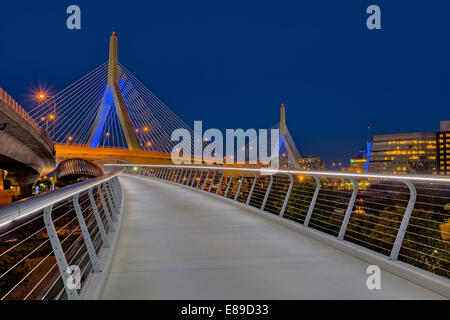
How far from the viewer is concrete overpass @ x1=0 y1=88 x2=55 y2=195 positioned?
59.8 ft

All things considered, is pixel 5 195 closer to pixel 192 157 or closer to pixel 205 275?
pixel 192 157

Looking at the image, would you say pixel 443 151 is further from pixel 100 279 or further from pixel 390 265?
pixel 100 279

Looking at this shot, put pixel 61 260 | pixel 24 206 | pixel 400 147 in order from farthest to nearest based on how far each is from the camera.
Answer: pixel 400 147
pixel 61 260
pixel 24 206

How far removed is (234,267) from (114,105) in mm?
38174

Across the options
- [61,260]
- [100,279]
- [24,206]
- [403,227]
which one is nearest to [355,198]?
[403,227]

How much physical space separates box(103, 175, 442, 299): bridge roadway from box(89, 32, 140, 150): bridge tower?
108 ft

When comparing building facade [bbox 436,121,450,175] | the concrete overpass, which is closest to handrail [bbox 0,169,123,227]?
the concrete overpass

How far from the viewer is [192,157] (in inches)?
1845

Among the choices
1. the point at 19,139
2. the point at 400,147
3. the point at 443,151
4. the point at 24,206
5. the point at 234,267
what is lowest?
the point at 234,267

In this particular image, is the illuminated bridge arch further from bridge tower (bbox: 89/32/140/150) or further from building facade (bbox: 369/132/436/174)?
building facade (bbox: 369/132/436/174)

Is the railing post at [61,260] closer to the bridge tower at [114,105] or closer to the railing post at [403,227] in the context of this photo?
the railing post at [403,227]

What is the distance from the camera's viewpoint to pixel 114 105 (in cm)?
4012

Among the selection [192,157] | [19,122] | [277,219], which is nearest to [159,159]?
[192,157]
